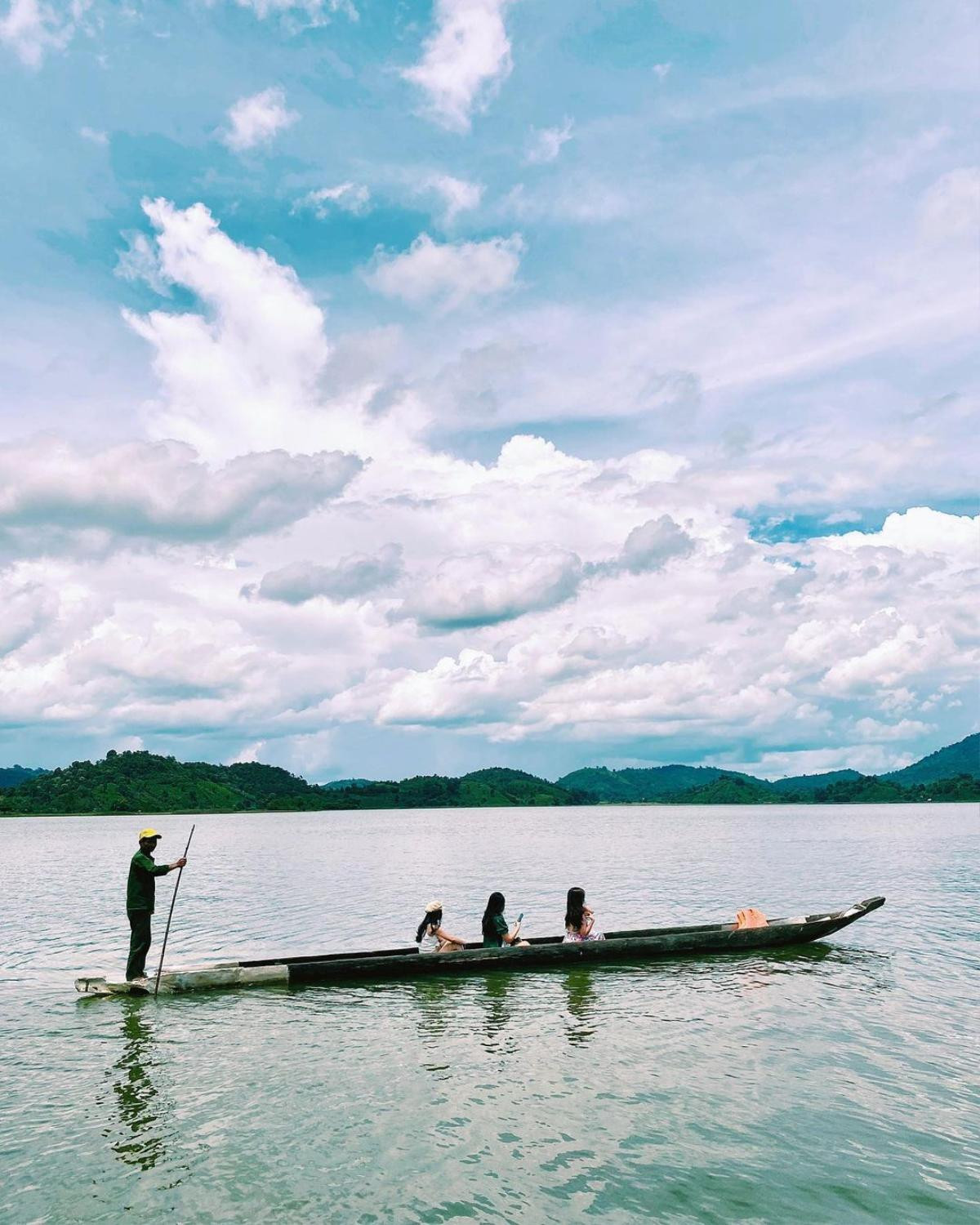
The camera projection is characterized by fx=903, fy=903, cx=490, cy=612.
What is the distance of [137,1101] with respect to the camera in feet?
47.8

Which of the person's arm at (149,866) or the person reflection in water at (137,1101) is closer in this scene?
the person reflection in water at (137,1101)

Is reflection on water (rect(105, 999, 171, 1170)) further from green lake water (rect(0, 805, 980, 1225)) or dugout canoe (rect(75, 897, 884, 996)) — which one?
dugout canoe (rect(75, 897, 884, 996))

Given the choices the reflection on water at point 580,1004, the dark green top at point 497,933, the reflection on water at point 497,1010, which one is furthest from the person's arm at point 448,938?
the reflection on water at point 580,1004

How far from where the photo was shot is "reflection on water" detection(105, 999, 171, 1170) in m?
12.5

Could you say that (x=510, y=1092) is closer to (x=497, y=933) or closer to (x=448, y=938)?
(x=448, y=938)

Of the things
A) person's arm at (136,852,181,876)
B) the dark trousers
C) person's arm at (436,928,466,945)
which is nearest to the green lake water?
the dark trousers

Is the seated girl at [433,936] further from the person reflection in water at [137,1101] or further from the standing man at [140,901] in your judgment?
the person reflection in water at [137,1101]

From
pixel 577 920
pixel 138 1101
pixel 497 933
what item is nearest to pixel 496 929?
pixel 497 933

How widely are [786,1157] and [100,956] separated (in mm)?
25425

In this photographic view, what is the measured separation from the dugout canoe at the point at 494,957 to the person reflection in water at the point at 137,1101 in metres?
2.38

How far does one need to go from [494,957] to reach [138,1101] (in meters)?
11.4

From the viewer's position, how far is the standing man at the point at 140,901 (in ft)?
69.3

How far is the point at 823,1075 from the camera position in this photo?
51.8 feet

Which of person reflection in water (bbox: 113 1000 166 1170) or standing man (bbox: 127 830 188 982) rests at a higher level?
standing man (bbox: 127 830 188 982)
